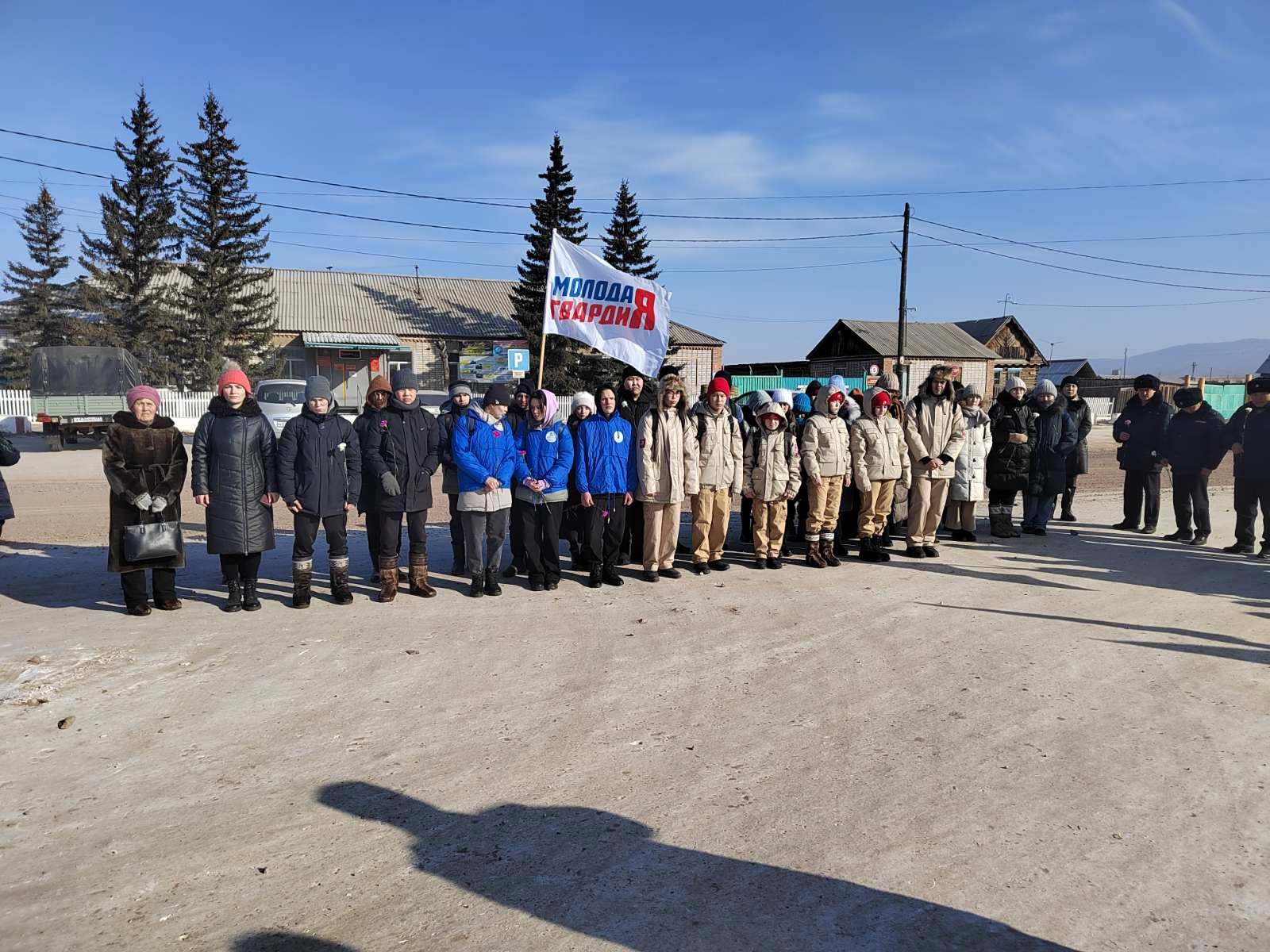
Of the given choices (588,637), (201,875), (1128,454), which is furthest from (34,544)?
(1128,454)

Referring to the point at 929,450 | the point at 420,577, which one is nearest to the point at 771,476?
the point at 929,450

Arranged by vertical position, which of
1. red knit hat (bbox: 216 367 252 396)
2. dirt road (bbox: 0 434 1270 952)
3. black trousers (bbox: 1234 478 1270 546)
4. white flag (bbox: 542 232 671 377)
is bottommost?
dirt road (bbox: 0 434 1270 952)

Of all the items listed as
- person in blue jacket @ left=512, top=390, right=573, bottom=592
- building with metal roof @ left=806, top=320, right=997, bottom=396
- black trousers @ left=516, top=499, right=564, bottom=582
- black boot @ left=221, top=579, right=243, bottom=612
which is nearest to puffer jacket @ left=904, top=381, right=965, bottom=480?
person in blue jacket @ left=512, top=390, right=573, bottom=592

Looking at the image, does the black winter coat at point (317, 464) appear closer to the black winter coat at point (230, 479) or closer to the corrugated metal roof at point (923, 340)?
the black winter coat at point (230, 479)

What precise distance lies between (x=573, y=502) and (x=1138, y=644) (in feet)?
15.9

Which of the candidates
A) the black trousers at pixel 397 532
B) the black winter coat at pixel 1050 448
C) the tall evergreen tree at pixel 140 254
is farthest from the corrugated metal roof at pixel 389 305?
the black trousers at pixel 397 532

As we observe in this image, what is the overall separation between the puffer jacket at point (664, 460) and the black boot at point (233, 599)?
3.60 m

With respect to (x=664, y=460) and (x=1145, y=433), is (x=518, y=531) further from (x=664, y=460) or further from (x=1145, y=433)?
(x=1145, y=433)

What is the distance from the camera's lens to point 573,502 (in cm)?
796

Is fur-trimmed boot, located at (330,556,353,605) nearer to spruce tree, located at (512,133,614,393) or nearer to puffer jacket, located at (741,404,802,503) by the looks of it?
puffer jacket, located at (741,404,802,503)

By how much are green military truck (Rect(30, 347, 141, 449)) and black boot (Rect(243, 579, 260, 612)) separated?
60.0ft

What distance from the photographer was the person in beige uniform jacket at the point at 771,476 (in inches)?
324

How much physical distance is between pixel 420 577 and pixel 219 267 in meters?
38.6

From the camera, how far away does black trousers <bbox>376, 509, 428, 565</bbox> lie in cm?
702
